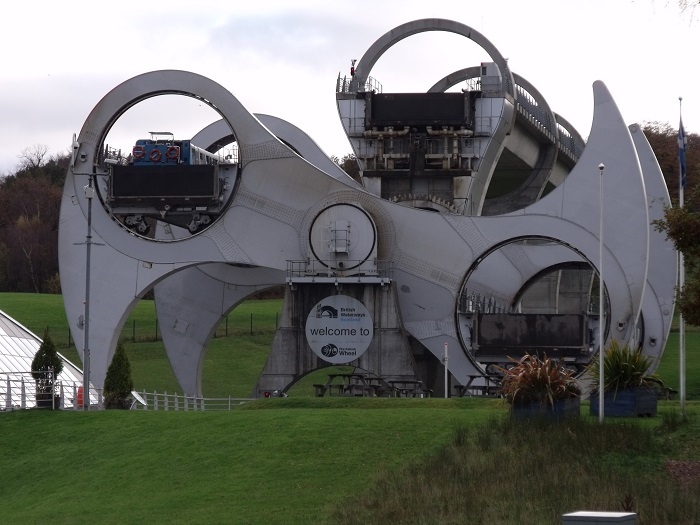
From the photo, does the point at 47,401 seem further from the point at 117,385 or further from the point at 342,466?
the point at 342,466

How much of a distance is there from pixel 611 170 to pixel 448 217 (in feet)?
18.1

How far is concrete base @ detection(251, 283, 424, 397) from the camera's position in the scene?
44656mm

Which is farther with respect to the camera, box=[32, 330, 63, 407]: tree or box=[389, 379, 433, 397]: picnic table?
box=[389, 379, 433, 397]: picnic table

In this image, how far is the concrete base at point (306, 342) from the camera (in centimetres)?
4466

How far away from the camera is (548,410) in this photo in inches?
1042

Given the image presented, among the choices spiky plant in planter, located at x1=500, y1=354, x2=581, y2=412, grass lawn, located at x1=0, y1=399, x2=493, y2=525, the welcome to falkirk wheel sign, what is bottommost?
grass lawn, located at x1=0, y1=399, x2=493, y2=525

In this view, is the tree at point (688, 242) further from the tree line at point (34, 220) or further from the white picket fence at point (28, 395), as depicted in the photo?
the tree line at point (34, 220)

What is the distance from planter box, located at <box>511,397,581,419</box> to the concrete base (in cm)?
1781

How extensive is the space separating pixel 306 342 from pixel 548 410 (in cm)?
1924

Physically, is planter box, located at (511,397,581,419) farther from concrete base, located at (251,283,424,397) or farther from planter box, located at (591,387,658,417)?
concrete base, located at (251,283,424,397)

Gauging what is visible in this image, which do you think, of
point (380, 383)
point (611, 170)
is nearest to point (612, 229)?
point (611, 170)

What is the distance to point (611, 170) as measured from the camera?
43.5 meters

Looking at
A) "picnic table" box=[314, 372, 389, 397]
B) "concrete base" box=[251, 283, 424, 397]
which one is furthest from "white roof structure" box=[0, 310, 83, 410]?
"picnic table" box=[314, 372, 389, 397]

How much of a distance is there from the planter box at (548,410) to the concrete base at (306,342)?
701 inches
